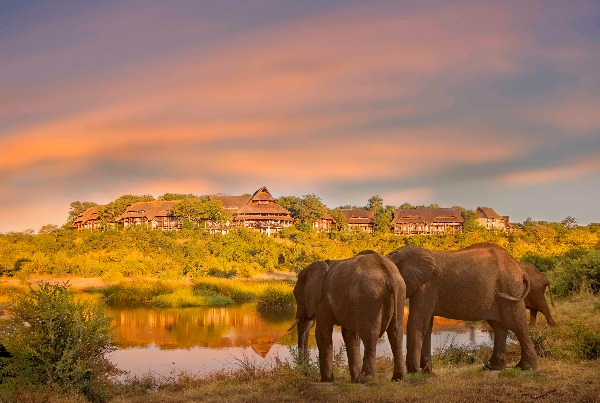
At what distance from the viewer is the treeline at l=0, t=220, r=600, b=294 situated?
43906mm

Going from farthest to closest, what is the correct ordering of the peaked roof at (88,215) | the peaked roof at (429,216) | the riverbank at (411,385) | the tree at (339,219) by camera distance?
the peaked roof at (88,215), the peaked roof at (429,216), the tree at (339,219), the riverbank at (411,385)

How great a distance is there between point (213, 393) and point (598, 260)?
19.1 meters

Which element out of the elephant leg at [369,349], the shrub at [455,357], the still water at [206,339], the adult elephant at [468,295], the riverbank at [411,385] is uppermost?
the adult elephant at [468,295]

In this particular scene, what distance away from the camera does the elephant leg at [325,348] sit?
10914 millimetres

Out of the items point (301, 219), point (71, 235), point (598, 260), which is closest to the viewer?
point (598, 260)

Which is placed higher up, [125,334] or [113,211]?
[113,211]

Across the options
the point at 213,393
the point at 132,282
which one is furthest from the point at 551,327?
the point at 132,282

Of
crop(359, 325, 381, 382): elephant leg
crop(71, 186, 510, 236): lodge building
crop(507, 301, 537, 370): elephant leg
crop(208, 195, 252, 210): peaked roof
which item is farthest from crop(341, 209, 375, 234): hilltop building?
crop(359, 325, 381, 382): elephant leg

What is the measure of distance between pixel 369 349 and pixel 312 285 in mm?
1920

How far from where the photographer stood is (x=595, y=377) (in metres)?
9.45

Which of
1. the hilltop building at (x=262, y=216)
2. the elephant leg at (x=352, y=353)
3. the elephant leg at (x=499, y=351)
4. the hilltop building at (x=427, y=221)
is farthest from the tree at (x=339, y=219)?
the elephant leg at (x=352, y=353)

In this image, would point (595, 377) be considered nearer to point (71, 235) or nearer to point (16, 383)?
point (16, 383)

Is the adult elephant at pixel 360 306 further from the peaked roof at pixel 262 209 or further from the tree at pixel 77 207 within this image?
the tree at pixel 77 207

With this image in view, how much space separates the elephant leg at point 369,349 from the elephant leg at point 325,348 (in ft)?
2.78
